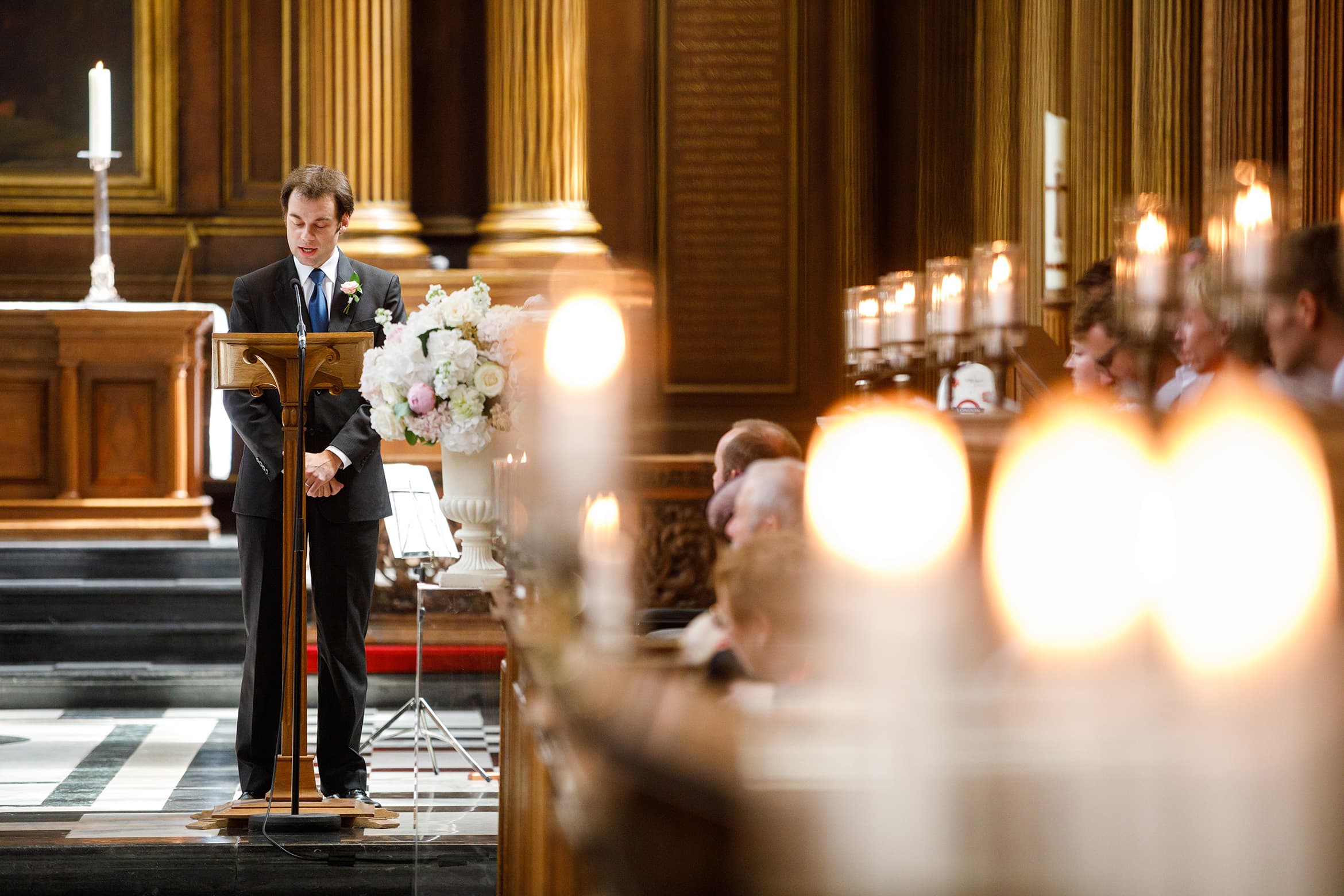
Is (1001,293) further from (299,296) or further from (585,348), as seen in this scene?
(299,296)

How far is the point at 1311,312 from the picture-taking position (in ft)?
7.70

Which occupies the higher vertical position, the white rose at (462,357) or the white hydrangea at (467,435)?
the white rose at (462,357)

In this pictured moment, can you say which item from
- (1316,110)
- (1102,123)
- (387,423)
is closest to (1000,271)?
(387,423)

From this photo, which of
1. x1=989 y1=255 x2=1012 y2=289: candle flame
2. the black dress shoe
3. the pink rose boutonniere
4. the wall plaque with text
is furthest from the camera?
the wall plaque with text

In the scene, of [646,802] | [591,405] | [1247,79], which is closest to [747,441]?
[591,405]

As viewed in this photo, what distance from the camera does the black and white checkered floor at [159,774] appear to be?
12.3ft

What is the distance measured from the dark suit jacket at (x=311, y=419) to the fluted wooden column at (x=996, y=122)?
15.8ft

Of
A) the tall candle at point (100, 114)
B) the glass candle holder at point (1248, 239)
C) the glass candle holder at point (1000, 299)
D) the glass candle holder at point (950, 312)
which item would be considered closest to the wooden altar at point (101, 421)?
the tall candle at point (100, 114)

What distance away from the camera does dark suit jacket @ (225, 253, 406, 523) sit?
14.4ft

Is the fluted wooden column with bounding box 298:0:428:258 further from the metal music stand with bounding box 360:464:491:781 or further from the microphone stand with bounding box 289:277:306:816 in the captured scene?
the microphone stand with bounding box 289:277:306:816

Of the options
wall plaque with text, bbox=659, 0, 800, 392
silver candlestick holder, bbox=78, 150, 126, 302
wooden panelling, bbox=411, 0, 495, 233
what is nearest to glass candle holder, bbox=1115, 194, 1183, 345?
silver candlestick holder, bbox=78, 150, 126, 302

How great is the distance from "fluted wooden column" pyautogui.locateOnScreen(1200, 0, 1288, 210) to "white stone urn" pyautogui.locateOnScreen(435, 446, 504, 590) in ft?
10.0

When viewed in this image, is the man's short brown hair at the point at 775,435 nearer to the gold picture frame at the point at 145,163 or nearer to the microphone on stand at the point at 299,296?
the microphone on stand at the point at 299,296

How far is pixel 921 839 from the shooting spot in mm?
1196
